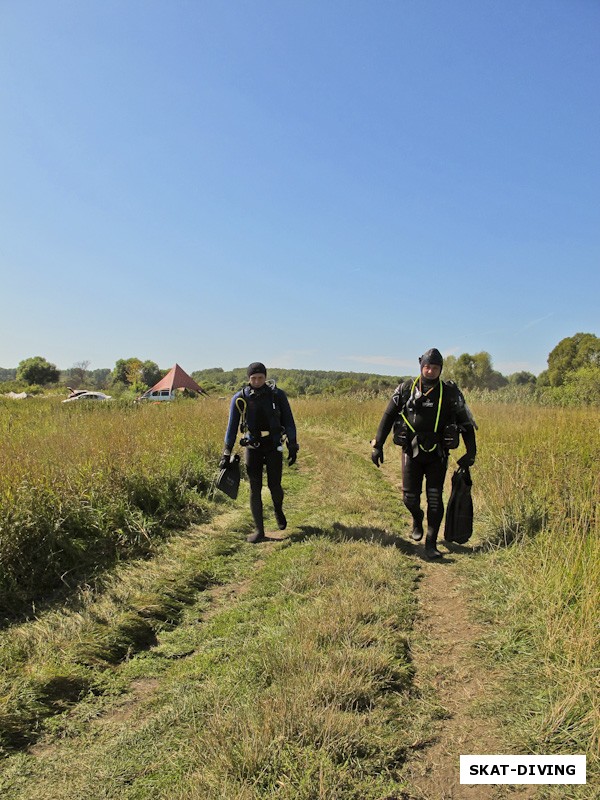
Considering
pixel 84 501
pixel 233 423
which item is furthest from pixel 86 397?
pixel 233 423

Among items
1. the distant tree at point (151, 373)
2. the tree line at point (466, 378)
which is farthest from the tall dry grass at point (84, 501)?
the distant tree at point (151, 373)

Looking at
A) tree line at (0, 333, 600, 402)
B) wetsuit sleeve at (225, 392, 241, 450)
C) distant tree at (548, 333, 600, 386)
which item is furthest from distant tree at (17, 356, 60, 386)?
wetsuit sleeve at (225, 392, 241, 450)

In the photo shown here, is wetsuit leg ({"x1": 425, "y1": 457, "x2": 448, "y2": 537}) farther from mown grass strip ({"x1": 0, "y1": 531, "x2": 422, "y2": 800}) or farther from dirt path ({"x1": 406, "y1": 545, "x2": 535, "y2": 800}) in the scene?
mown grass strip ({"x1": 0, "y1": 531, "x2": 422, "y2": 800})

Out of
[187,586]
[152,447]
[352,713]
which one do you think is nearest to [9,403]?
[152,447]

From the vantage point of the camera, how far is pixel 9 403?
1658 centimetres

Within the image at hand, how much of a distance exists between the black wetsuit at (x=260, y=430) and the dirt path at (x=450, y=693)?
221cm

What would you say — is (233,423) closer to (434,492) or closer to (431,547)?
(434,492)

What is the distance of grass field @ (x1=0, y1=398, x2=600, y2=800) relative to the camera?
1.98 m

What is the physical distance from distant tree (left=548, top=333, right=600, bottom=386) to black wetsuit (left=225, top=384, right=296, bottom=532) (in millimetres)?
48144

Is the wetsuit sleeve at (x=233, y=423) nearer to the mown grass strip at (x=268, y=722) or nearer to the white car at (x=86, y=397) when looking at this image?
the mown grass strip at (x=268, y=722)

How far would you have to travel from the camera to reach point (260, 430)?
525 cm

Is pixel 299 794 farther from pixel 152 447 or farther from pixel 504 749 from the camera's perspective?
pixel 152 447

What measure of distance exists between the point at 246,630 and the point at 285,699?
1.07 metres

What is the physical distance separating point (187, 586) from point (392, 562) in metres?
1.92
